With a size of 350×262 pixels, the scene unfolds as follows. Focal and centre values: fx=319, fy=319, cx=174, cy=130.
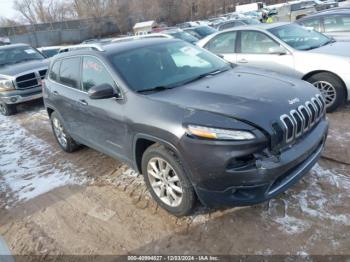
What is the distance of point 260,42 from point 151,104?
384cm

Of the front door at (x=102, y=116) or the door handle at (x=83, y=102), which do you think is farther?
the door handle at (x=83, y=102)

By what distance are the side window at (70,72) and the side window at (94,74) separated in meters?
0.22

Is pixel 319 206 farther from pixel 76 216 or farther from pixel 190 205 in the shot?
pixel 76 216

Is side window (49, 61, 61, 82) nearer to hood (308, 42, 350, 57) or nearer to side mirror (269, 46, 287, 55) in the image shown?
side mirror (269, 46, 287, 55)

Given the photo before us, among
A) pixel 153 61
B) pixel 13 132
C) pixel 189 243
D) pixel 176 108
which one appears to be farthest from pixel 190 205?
pixel 13 132

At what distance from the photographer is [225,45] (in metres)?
6.90

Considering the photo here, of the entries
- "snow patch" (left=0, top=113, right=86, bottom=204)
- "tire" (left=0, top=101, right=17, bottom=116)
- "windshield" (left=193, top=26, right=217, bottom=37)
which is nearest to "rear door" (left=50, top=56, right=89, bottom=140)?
"snow patch" (left=0, top=113, right=86, bottom=204)

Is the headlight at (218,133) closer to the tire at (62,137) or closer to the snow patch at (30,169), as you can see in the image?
the snow patch at (30,169)

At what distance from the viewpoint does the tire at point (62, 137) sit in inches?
210

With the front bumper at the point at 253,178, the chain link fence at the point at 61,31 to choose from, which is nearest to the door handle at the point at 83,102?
the front bumper at the point at 253,178

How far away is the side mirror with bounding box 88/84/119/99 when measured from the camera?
347cm

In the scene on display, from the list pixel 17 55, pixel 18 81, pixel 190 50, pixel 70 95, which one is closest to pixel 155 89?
pixel 190 50

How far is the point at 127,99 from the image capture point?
3477mm

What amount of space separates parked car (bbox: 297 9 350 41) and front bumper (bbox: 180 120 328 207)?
18.9 ft
